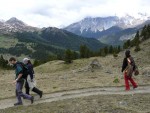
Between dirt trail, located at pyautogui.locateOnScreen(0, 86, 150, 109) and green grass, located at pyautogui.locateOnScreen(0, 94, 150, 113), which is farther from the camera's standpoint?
dirt trail, located at pyautogui.locateOnScreen(0, 86, 150, 109)

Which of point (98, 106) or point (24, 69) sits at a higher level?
point (24, 69)

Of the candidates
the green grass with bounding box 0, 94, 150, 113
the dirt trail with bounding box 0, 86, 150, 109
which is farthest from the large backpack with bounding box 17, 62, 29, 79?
the green grass with bounding box 0, 94, 150, 113

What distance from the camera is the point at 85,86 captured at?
104ft

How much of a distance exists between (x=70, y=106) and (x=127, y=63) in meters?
8.13

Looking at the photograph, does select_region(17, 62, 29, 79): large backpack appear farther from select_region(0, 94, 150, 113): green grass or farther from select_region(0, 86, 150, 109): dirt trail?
select_region(0, 94, 150, 113): green grass

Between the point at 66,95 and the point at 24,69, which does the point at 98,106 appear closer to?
the point at 24,69

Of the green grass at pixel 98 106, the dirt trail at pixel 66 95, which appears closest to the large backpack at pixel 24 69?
the dirt trail at pixel 66 95

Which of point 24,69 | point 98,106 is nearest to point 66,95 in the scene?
point 24,69

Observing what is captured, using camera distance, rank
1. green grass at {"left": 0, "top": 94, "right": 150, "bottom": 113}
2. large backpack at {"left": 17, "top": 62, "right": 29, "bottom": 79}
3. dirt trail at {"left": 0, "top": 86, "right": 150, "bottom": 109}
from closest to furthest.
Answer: green grass at {"left": 0, "top": 94, "right": 150, "bottom": 113} < large backpack at {"left": 17, "top": 62, "right": 29, "bottom": 79} < dirt trail at {"left": 0, "top": 86, "right": 150, "bottom": 109}

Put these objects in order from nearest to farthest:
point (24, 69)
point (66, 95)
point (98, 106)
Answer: point (98, 106), point (24, 69), point (66, 95)

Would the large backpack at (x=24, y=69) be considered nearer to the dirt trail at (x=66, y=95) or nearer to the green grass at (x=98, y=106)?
the dirt trail at (x=66, y=95)

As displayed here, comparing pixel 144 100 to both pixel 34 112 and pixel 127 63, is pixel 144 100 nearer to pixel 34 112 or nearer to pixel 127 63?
pixel 127 63

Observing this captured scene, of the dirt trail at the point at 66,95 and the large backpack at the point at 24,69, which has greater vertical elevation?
the large backpack at the point at 24,69

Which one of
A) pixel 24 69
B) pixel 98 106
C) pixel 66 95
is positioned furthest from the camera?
pixel 66 95
